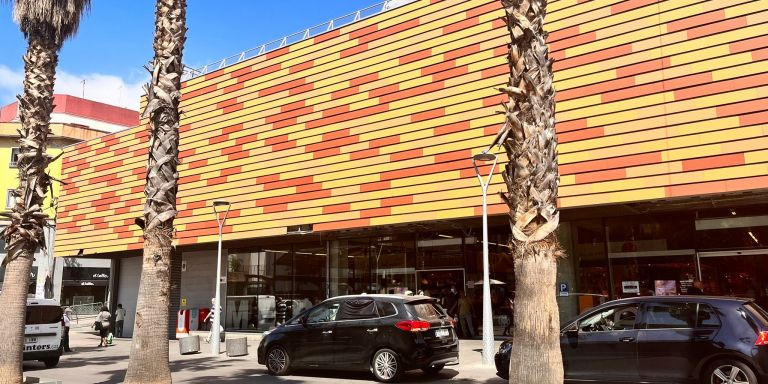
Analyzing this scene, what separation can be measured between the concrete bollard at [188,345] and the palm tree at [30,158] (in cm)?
782

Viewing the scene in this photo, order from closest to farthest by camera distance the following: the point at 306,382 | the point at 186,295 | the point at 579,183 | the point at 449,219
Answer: the point at 306,382 → the point at 579,183 → the point at 449,219 → the point at 186,295

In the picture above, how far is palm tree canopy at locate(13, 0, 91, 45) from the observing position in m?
10.5

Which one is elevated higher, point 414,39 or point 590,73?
point 414,39

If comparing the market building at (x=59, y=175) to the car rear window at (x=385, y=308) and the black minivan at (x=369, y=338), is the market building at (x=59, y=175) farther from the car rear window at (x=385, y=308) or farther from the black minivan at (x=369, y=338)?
the car rear window at (x=385, y=308)

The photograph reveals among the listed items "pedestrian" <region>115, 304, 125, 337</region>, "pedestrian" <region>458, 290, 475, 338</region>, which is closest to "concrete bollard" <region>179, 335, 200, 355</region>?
"pedestrian" <region>458, 290, 475, 338</region>

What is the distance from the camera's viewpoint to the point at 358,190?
17797 mm

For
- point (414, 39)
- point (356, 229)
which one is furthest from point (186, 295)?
point (414, 39)

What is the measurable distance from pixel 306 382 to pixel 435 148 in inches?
318

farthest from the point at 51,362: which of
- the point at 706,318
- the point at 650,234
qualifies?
the point at 650,234

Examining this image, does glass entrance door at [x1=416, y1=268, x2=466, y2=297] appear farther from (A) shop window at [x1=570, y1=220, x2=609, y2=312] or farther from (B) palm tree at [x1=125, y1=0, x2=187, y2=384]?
→ (B) palm tree at [x1=125, y1=0, x2=187, y2=384]

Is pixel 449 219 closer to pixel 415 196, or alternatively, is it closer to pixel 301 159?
pixel 415 196

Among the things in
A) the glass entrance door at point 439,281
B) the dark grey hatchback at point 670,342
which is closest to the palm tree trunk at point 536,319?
the dark grey hatchback at point 670,342

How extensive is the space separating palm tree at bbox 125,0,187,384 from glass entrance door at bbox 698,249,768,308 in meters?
13.3

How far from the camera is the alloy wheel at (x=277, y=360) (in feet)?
38.6
